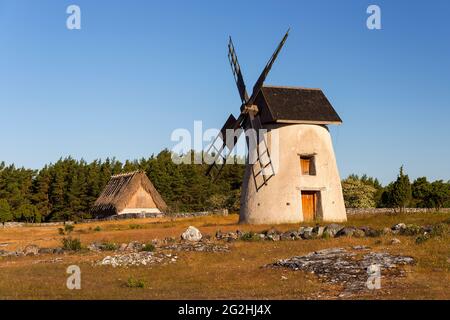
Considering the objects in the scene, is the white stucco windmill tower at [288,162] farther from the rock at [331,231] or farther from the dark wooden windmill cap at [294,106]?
the rock at [331,231]

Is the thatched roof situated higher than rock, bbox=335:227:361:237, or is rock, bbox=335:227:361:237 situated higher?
the thatched roof

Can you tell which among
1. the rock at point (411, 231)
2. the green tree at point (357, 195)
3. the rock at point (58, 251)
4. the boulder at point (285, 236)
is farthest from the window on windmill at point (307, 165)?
the green tree at point (357, 195)

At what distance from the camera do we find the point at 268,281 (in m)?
19.1

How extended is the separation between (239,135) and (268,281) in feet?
77.2

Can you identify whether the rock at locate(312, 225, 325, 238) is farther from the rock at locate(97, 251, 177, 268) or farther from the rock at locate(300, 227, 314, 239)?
the rock at locate(97, 251, 177, 268)

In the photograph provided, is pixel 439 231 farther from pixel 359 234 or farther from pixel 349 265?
pixel 349 265

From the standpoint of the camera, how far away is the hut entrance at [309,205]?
1529 inches

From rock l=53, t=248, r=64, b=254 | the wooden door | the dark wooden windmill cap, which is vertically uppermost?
the dark wooden windmill cap

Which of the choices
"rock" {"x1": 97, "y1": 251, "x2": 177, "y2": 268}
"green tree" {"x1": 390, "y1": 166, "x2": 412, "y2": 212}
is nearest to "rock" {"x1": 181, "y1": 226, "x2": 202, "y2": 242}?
"rock" {"x1": 97, "y1": 251, "x2": 177, "y2": 268}

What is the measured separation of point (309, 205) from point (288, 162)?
328 cm

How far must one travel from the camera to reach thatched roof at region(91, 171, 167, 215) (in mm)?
62812

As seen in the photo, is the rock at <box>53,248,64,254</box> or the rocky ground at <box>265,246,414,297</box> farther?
the rock at <box>53,248,64,254</box>

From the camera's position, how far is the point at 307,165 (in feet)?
129
